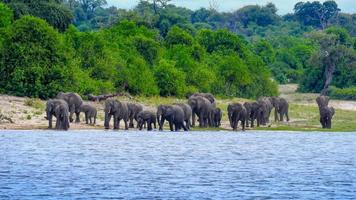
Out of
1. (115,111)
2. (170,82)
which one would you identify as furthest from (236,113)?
(170,82)

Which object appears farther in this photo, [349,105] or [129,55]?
[349,105]

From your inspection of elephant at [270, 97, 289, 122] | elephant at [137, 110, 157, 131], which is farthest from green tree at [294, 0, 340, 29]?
elephant at [137, 110, 157, 131]

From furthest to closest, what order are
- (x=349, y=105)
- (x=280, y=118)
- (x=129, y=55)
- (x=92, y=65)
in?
(x=349, y=105) → (x=129, y=55) → (x=92, y=65) → (x=280, y=118)

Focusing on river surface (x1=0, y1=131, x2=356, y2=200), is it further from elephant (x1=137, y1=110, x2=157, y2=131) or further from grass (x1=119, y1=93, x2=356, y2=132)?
grass (x1=119, y1=93, x2=356, y2=132)

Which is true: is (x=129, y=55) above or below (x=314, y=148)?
above

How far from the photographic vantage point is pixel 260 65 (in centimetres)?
8488

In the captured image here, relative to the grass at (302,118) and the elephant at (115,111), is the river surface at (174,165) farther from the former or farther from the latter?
the grass at (302,118)

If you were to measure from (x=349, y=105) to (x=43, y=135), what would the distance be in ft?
128

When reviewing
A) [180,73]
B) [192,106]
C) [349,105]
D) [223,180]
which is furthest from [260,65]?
[223,180]

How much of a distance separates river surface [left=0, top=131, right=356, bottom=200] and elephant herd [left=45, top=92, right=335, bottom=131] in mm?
1547

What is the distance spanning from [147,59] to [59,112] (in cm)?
3041

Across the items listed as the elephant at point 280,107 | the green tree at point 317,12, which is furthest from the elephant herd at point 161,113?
the green tree at point 317,12

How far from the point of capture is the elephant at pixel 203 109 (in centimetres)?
5362

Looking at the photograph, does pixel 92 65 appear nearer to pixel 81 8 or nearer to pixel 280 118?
pixel 280 118
